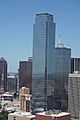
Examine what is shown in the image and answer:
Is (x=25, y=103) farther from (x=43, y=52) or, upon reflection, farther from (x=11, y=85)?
(x=11, y=85)

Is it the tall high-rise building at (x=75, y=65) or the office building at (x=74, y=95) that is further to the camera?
the tall high-rise building at (x=75, y=65)

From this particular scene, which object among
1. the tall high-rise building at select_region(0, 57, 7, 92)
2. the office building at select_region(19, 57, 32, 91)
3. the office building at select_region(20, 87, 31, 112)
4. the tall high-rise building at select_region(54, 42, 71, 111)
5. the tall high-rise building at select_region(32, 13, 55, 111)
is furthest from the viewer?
the tall high-rise building at select_region(0, 57, 7, 92)

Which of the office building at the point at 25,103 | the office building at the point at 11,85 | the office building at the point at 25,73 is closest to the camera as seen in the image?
the office building at the point at 25,103

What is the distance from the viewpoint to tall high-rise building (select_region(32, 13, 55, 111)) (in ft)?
91.3

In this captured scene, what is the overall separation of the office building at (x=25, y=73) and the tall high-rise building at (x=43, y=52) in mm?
4533

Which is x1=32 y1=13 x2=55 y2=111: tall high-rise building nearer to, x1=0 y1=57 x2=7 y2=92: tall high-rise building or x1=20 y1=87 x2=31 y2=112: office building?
x1=20 y1=87 x2=31 y2=112: office building

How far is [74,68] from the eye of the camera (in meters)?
31.3

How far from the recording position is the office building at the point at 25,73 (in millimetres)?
33019

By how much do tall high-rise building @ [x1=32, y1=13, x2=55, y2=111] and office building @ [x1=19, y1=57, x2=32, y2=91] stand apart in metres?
4.53

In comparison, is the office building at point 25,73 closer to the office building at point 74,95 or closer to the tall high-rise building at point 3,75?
the tall high-rise building at point 3,75

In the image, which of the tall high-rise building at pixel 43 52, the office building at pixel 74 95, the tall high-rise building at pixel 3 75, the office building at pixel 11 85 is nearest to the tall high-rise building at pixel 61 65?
the tall high-rise building at pixel 43 52

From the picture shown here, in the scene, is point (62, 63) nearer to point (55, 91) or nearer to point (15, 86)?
point (55, 91)

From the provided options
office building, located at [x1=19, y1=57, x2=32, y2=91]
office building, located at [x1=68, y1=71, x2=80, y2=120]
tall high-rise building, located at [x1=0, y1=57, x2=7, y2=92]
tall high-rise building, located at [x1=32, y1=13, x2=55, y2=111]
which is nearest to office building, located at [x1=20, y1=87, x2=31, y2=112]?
tall high-rise building, located at [x1=32, y1=13, x2=55, y2=111]

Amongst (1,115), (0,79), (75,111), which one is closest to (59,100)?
(75,111)
